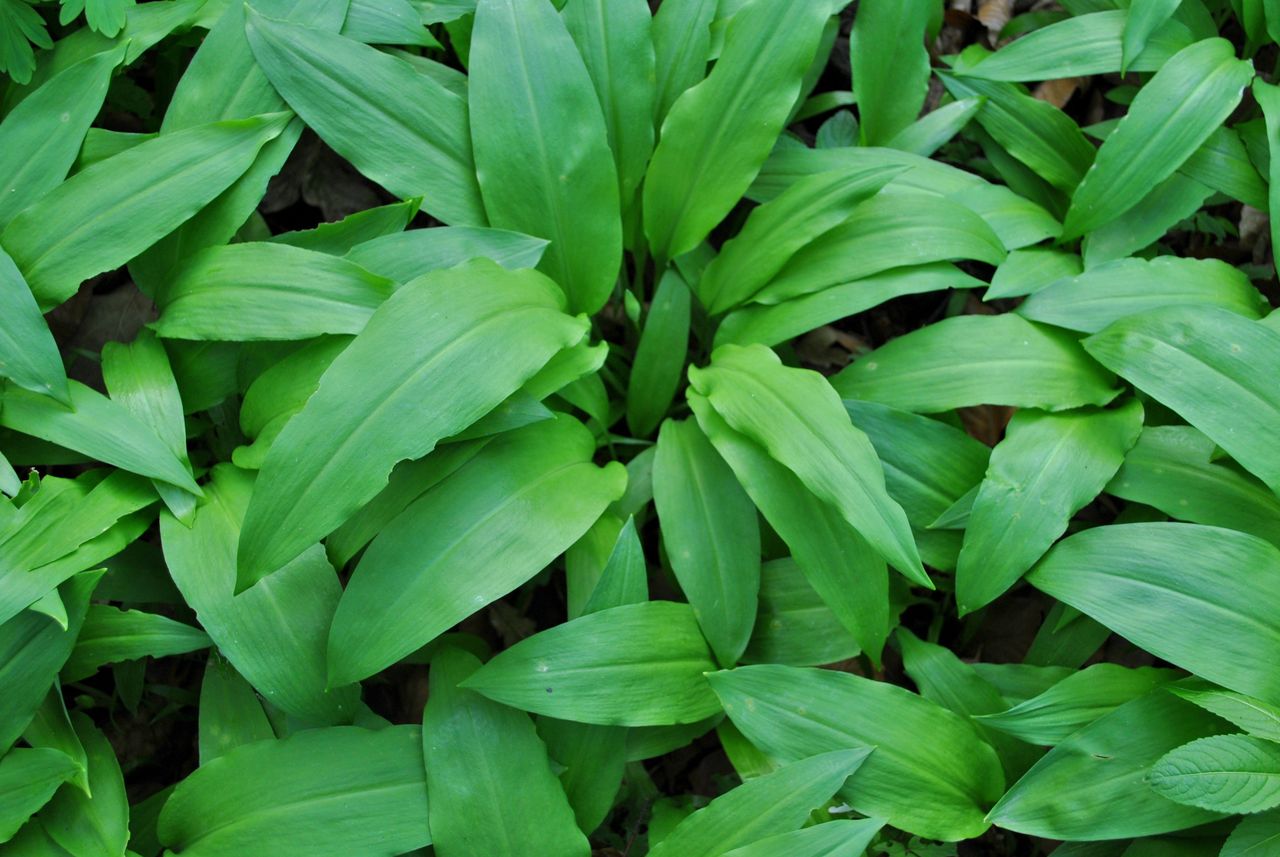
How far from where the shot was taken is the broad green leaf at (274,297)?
1680 mm

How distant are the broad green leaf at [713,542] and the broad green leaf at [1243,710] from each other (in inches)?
26.3

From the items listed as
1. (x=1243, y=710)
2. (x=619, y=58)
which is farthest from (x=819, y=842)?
(x=619, y=58)

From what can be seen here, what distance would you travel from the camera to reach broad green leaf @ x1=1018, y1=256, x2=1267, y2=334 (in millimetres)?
1827

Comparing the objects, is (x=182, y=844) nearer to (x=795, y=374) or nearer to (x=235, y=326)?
(x=235, y=326)

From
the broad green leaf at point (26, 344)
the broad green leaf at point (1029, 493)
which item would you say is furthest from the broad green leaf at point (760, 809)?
the broad green leaf at point (26, 344)

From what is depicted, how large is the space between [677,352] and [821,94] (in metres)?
0.77

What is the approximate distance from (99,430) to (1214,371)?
179cm

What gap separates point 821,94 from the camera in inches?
91.0

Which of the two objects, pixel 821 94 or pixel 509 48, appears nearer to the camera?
pixel 509 48

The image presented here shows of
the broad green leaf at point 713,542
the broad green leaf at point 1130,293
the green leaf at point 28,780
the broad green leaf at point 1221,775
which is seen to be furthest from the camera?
the broad green leaf at point 1130,293

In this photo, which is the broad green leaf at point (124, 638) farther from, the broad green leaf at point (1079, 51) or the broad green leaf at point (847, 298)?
the broad green leaf at point (1079, 51)

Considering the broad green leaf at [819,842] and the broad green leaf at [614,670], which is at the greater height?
the broad green leaf at [614,670]

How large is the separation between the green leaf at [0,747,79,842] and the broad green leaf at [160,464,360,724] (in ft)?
0.91

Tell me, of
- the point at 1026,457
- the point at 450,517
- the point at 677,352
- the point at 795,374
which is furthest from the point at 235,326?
the point at 1026,457
